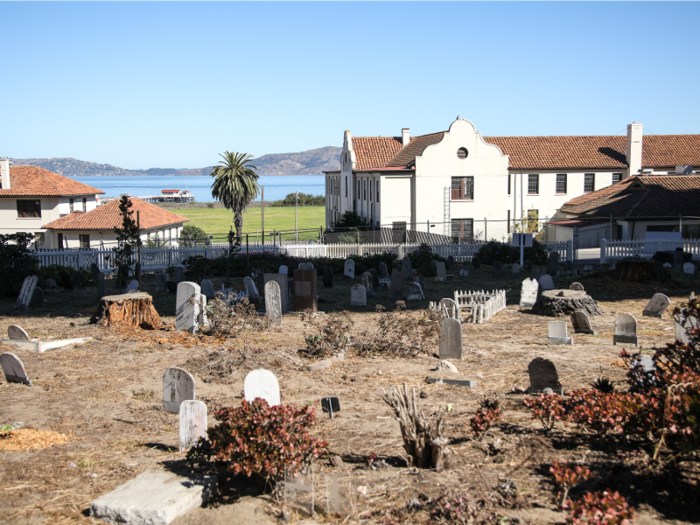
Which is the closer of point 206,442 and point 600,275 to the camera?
point 206,442

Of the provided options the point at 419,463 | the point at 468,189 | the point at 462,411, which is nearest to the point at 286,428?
the point at 419,463

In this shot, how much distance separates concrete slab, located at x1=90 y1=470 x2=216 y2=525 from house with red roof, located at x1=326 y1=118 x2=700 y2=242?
2969 cm

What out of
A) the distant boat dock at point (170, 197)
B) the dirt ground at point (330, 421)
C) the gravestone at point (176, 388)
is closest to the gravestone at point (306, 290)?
the dirt ground at point (330, 421)

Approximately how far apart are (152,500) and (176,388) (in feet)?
9.47

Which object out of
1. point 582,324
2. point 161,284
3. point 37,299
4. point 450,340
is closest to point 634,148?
point 582,324

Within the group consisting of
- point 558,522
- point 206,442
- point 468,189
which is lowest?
point 558,522

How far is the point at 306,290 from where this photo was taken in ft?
53.1

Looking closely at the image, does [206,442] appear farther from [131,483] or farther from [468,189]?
[468,189]

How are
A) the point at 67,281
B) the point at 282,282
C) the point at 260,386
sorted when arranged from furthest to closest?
1. the point at 67,281
2. the point at 282,282
3. the point at 260,386

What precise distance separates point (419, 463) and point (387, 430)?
125cm

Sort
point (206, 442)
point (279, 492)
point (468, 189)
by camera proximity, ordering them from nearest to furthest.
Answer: point (279, 492) → point (206, 442) → point (468, 189)

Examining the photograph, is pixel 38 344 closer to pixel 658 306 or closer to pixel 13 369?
pixel 13 369

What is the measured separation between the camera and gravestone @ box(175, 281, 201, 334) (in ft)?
44.2

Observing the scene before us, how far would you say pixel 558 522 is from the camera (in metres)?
5.07
